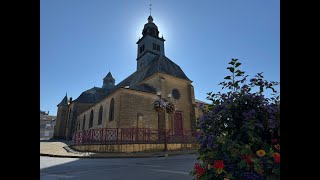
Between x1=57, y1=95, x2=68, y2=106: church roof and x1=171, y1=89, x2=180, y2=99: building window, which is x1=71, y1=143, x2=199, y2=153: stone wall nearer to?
x1=171, y1=89, x2=180, y2=99: building window

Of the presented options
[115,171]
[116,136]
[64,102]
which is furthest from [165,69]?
[64,102]

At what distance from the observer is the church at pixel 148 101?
17.1m

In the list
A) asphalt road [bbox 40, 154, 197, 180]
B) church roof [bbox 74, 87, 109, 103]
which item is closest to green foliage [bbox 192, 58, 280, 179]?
asphalt road [bbox 40, 154, 197, 180]

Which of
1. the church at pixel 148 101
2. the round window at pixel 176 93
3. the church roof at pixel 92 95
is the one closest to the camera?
the church at pixel 148 101

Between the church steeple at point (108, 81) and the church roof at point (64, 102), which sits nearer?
the church roof at point (64, 102)

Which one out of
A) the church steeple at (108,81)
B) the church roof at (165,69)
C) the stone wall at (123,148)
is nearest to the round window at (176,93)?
the church roof at (165,69)

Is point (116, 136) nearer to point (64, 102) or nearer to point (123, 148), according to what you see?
point (123, 148)

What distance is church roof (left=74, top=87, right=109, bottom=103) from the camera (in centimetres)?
3234

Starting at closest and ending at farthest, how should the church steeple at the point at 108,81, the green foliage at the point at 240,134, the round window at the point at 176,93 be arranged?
1. the green foliage at the point at 240,134
2. the round window at the point at 176,93
3. the church steeple at the point at 108,81

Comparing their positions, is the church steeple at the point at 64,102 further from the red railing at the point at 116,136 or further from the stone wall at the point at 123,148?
the stone wall at the point at 123,148

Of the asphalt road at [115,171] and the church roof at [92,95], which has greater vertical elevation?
the church roof at [92,95]
